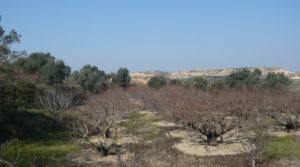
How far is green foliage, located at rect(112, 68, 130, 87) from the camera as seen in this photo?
42156 mm

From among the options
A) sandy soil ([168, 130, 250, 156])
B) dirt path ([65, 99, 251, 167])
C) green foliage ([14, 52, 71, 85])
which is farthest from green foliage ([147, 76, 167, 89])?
sandy soil ([168, 130, 250, 156])

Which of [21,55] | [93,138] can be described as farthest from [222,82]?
[21,55]

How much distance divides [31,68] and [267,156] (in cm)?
2849

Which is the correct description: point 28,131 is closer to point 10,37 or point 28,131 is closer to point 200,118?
point 10,37

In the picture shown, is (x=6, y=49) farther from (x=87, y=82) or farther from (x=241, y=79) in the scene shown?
(x=241, y=79)

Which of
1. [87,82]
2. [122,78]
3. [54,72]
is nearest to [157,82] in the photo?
[122,78]

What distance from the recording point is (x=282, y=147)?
31.7ft

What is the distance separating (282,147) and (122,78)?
3404 centimetres

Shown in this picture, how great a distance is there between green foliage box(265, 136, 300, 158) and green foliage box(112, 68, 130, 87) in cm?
3237

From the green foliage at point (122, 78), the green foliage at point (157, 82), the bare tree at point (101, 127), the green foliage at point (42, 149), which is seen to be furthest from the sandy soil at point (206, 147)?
the green foliage at point (122, 78)

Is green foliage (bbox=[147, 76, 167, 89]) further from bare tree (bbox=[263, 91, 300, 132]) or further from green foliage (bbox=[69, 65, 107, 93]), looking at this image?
bare tree (bbox=[263, 91, 300, 132])

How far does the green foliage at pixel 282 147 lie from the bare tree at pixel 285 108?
1.96 meters

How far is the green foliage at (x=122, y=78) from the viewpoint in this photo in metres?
42.2

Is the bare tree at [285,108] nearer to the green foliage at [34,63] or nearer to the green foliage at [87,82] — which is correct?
the green foliage at [87,82]
